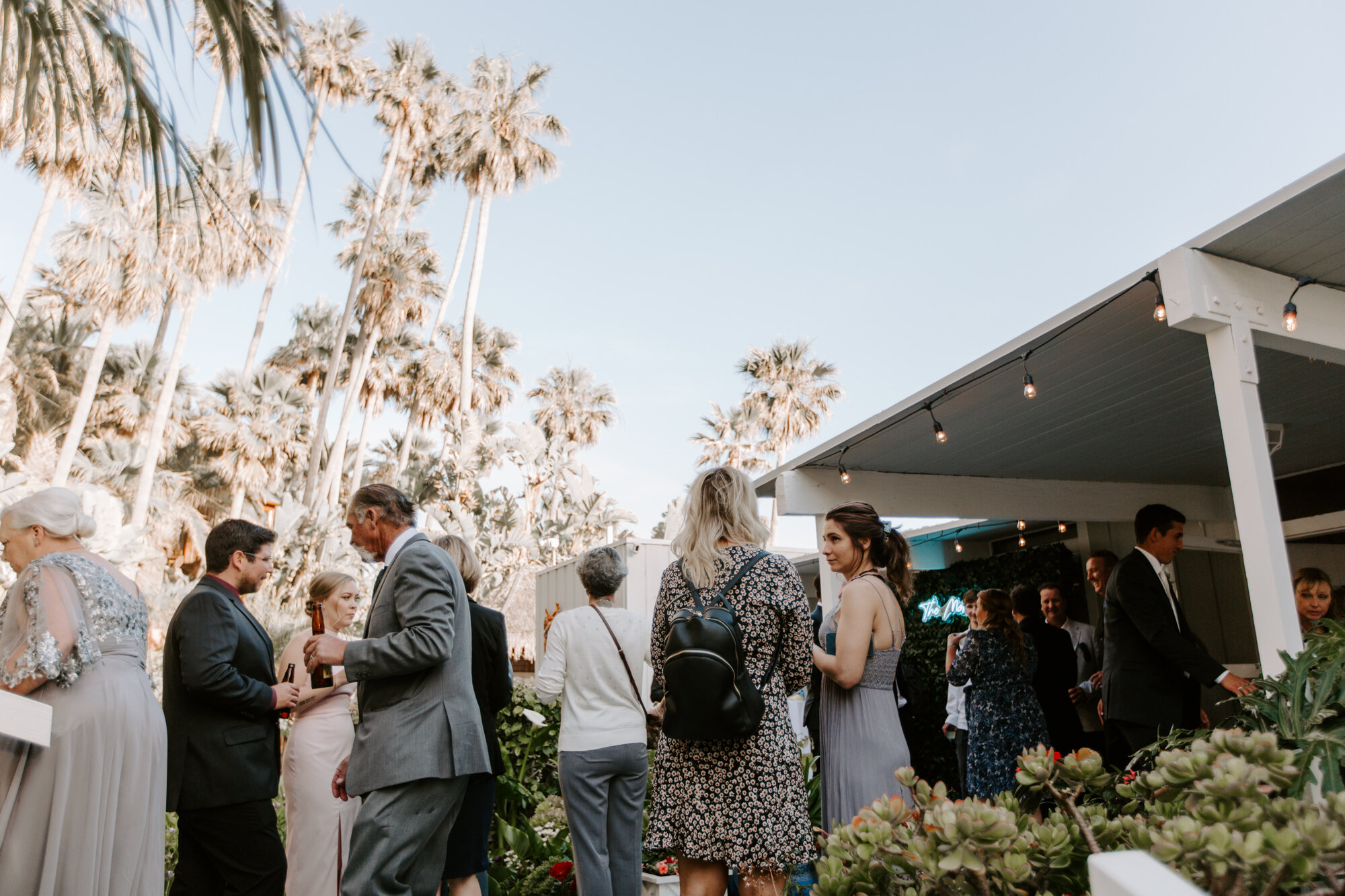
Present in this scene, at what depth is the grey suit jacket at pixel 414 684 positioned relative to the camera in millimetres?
2695

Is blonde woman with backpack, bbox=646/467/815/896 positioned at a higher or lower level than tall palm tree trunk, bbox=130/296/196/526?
lower

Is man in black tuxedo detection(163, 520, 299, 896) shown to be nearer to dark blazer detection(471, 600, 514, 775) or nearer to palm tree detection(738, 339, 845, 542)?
dark blazer detection(471, 600, 514, 775)

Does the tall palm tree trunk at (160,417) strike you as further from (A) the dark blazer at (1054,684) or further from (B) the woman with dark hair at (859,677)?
(B) the woman with dark hair at (859,677)

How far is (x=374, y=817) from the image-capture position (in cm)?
267

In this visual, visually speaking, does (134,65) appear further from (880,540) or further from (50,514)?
(880,540)

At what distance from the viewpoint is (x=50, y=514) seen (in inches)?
120

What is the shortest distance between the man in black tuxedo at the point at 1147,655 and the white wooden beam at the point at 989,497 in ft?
9.42

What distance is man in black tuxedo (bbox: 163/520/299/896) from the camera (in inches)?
124

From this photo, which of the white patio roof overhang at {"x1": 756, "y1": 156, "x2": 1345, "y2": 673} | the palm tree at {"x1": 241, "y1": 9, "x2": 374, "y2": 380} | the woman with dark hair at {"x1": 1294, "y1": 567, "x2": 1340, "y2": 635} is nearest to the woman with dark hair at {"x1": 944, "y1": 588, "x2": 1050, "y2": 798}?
the white patio roof overhang at {"x1": 756, "y1": 156, "x2": 1345, "y2": 673}

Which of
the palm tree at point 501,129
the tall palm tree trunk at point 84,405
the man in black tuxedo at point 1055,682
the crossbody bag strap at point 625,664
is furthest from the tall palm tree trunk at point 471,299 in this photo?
the crossbody bag strap at point 625,664

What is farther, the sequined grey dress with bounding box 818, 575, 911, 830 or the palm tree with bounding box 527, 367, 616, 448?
the palm tree with bounding box 527, 367, 616, 448

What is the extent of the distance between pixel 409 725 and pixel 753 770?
111 cm

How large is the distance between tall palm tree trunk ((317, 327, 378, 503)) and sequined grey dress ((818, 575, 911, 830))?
24.4 metres

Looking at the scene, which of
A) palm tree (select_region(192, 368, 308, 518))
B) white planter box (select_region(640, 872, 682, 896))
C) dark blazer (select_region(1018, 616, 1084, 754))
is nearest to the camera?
white planter box (select_region(640, 872, 682, 896))
